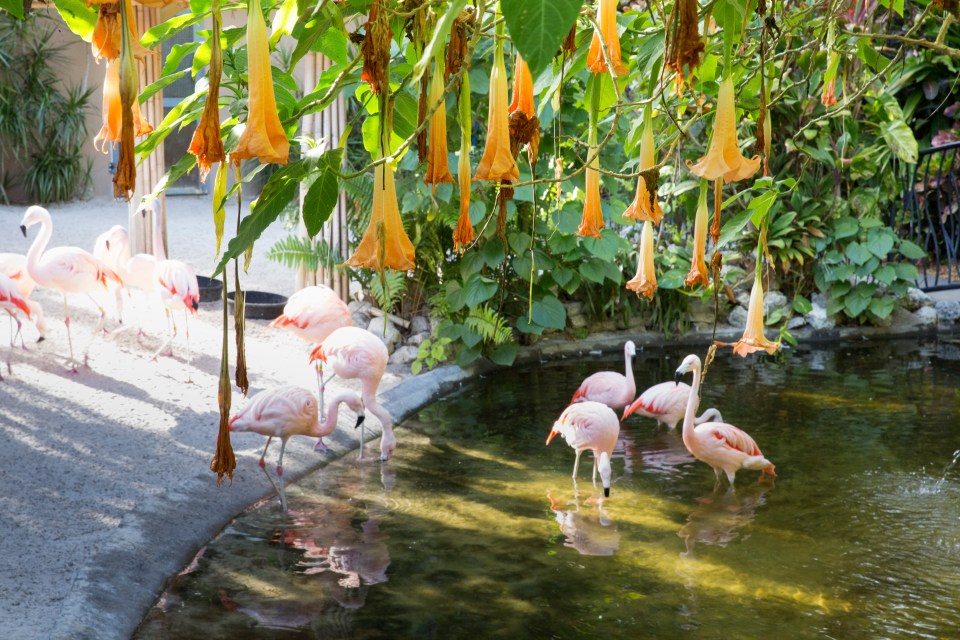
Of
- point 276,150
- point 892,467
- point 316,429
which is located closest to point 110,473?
point 316,429

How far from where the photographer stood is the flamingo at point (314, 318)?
214 inches

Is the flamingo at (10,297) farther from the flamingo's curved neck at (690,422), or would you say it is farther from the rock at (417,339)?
the flamingo's curved neck at (690,422)

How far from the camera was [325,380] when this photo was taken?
5.35 m

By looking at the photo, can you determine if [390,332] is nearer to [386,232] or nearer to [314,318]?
[314,318]

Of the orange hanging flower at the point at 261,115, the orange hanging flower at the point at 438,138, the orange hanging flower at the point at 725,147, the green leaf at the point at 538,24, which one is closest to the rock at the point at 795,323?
the orange hanging flower at the point at 725,147

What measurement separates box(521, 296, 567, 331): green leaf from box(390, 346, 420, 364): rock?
776mm

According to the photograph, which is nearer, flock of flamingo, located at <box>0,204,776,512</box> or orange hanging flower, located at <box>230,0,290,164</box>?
orange hanging flower, located at <box>230,0,290,164</box>

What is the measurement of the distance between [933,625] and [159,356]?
4226mm

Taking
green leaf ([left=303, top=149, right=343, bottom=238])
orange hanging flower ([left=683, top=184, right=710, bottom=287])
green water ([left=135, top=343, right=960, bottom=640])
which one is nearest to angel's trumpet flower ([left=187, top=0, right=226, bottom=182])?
green leaf ([left=303, top=149, right=343, bottom=238])

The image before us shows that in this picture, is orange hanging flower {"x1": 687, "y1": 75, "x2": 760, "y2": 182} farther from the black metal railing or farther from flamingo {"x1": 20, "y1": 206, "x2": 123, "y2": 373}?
the black metal railing

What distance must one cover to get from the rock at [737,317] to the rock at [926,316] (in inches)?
50.8

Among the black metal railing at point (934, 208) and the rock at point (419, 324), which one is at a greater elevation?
the black metal railing at point (934, 208)

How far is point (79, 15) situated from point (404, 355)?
537 centimetres

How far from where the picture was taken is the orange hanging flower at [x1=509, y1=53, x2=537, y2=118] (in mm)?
990
